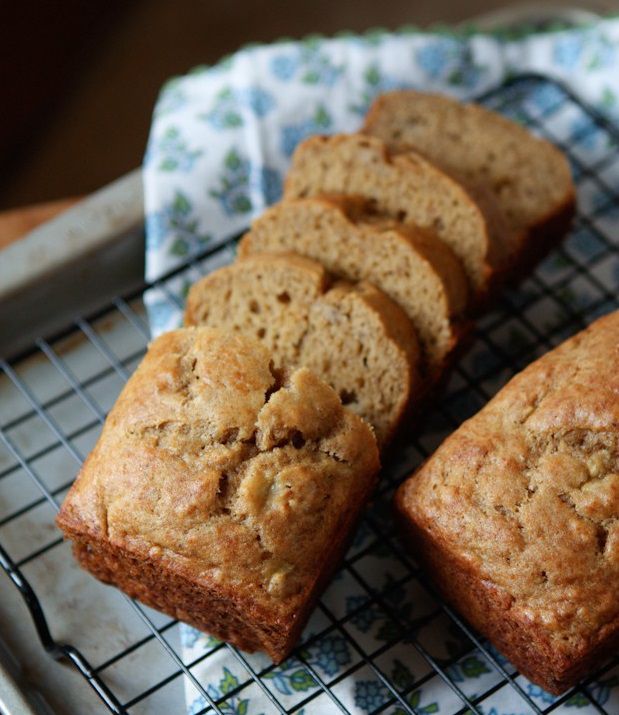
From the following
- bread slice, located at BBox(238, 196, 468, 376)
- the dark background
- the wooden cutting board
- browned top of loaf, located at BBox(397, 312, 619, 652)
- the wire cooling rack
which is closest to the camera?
browned top of loaf, located at BBox(397, 312, 619, 652)

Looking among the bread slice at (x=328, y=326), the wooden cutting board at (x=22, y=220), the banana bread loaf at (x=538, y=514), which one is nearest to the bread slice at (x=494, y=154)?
the bread slice at (x=328, y=326)

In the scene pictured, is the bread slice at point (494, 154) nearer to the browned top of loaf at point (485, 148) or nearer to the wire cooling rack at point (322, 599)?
the browned top of loaf at point (485, 148)

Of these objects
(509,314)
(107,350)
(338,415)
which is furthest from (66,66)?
(338,415)

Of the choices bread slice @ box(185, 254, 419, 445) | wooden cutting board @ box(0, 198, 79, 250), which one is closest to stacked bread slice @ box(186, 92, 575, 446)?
bread slice @ box(185, 254, 419, 445)

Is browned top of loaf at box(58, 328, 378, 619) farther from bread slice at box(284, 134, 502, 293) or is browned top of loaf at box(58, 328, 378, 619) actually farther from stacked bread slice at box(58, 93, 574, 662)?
bread slice at box(284, 134, 502, 293)

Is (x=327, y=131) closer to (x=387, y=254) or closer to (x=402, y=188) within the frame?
(x=402, y=188)

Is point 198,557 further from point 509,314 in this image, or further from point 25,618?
point 509,314
